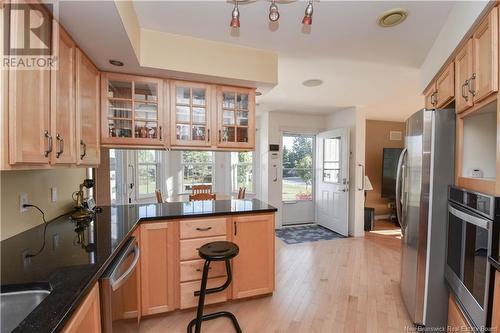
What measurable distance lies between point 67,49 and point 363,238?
15.0 feet

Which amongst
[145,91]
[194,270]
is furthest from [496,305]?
[145,91]

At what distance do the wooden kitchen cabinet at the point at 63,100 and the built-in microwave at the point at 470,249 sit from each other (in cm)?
217

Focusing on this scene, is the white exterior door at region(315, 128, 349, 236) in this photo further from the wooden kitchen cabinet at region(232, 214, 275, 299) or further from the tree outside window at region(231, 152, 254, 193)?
the wooden kitchen cabinet at region(232, 214, 275, 299)

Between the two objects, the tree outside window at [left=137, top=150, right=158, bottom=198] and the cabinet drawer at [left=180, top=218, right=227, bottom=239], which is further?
the tree outside window at [left=137, top=150, right=158, bottom=198]

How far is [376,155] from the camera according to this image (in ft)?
18.1

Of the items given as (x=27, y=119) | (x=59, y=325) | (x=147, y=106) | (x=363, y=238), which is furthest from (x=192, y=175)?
(x=59, y=325)

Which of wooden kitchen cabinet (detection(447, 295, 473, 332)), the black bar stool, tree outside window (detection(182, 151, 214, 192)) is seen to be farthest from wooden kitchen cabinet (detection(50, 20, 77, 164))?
tree outside window (detection(182, 151, 214, 192))

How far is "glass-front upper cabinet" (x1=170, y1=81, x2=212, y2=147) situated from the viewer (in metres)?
2.29

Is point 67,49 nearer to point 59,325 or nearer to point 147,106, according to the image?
point 147,106

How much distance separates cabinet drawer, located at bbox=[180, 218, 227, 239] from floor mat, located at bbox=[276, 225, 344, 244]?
85.1 inches

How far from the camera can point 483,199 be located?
3.99ft

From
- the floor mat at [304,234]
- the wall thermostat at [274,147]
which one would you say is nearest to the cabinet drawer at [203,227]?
the floor mat at [304,234]

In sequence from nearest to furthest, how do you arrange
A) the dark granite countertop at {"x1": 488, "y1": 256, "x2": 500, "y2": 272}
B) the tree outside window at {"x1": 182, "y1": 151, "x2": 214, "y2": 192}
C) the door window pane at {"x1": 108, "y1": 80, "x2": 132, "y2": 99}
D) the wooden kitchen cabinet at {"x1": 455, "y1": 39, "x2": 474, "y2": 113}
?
the dark granite countertop at {"x1": 488, "y1": 256, "x2": 500, "y2": 272} → the wooden kitchen cabinet at {"x1": 455, "y1": 39, "x2": 474, "y2": 113} → the door window pane at {"x1": 108, "y1": 80, "x2": 132, "y2": 99} → the tree outside window at {"x1": 182, "y1": 151, "x2": 214, "y2": 192}

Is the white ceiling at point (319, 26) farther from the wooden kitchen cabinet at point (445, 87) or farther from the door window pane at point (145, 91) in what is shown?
the door window pane at point (145, 91)
